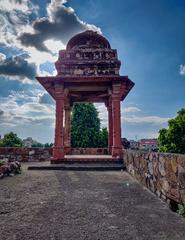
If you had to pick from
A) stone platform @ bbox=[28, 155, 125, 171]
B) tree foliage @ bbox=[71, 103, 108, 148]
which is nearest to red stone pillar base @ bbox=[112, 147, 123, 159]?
stone platform @ bbox=[28, 155, 125, 171]

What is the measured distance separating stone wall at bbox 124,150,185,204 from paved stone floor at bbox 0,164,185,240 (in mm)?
209

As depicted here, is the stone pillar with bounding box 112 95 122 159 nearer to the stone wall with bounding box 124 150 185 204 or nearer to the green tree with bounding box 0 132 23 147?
the stone wall with bounding box 124 150 185 204

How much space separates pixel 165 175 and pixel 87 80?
23.2ft

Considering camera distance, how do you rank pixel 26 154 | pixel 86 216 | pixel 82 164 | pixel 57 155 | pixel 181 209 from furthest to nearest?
1. pixel 26 154
2. pixel 57 155
3. pixel 82 164
4. pixel 181 209
5. pixel 86 216

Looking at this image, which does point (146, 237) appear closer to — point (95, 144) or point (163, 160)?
point (163, 160)

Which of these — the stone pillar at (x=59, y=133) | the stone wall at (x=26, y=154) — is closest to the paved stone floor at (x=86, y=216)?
the stone pillar at (x=59, y=133)

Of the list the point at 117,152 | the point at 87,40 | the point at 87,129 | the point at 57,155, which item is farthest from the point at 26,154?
the point at 87,129

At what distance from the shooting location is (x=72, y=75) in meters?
10.3

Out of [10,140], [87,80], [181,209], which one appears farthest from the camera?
[10,140]

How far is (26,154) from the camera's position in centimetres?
1174

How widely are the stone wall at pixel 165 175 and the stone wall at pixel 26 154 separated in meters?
8.10

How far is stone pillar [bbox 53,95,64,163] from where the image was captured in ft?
30.8

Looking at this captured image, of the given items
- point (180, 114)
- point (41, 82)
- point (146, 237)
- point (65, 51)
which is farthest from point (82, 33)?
point (180, 114)

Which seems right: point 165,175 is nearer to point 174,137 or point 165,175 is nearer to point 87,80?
point 87,80
